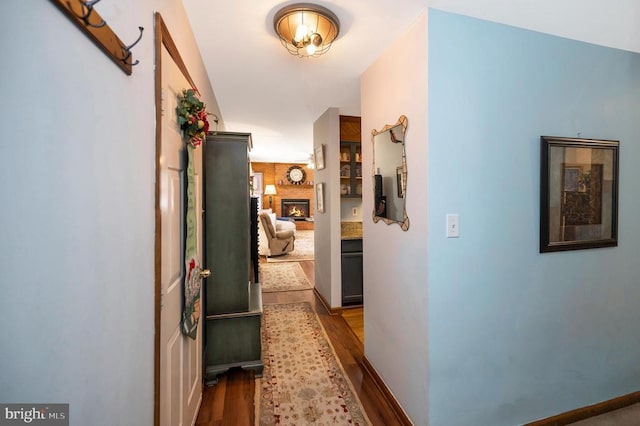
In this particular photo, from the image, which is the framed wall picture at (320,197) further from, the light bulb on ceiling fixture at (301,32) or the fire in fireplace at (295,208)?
the fire in fireplace at (295,208)

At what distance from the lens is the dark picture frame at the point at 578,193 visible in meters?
1.60

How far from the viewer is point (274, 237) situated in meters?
6.15

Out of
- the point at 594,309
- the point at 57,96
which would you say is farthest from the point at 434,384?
the point at 57,96

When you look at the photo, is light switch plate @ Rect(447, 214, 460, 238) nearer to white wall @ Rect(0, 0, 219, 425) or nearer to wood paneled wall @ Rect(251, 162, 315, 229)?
A: white wall @ Rect(0, 0, 219, 425)

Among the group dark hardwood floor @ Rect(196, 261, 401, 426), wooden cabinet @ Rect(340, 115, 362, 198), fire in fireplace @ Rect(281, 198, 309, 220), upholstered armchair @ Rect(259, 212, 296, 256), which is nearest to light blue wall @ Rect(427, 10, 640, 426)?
dark hardwood floor @ Rect(196, 261, 401, 426)

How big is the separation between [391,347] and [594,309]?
52.0 inches

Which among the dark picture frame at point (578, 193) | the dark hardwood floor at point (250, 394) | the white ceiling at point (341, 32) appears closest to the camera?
the white ceiling at point (341, 32)

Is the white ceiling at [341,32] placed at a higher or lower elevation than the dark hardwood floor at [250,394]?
higher

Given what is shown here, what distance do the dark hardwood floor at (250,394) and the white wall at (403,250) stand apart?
0.15 meters

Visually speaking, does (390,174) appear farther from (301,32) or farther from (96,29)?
(96,29)

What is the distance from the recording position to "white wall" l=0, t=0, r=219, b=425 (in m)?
0.43

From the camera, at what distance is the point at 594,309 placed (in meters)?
1.74

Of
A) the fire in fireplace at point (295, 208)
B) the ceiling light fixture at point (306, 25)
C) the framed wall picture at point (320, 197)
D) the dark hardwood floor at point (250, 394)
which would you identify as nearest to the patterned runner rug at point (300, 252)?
the fire in fireplace at point (295, 208)

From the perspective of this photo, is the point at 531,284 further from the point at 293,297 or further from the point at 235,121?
the point at 235,121
